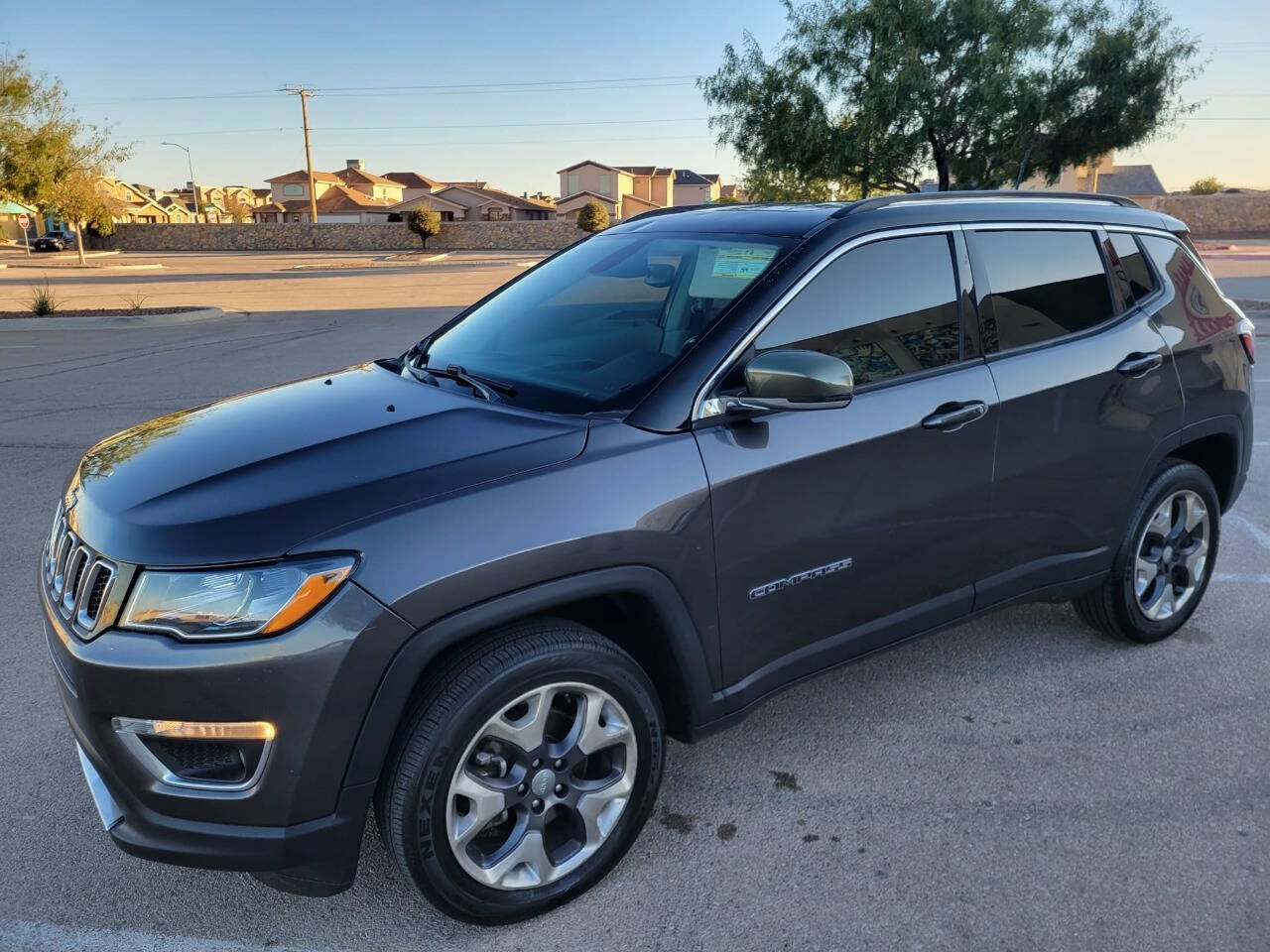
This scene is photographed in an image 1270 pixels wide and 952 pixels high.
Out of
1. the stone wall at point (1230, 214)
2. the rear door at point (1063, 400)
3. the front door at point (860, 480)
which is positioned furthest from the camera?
the stone wall at point (1230, 214)

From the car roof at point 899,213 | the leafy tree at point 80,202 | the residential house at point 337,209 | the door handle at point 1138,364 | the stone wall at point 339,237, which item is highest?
the residential house at point 337,209

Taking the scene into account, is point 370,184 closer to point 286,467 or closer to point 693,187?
point 693,187

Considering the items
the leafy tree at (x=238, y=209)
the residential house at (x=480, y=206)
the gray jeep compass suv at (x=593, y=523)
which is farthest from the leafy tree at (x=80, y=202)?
the leafy tree at (x=238, y=209)

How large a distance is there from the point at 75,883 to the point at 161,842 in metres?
0.74

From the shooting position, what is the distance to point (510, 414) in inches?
105

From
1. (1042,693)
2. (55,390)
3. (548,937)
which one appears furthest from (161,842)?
(55,390)

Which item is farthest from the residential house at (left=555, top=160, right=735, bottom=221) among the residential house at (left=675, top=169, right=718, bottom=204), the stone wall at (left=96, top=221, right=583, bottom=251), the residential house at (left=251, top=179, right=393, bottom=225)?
the stone wall at (left=96, top=221, right=583, bottom=251)

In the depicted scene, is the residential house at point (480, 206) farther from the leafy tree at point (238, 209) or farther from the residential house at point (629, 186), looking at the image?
the leafy tree at point (238, 209)

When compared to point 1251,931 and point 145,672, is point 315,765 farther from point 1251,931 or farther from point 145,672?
point 1251,931

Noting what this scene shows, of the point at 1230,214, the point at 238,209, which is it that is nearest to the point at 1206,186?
the point at 1230,214

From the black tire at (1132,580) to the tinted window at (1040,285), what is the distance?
0.74 metres

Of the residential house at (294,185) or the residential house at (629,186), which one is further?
the residential house at (294,185)

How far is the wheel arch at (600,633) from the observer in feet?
7.09

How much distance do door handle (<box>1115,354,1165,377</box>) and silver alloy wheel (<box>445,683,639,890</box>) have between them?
7.60ft
